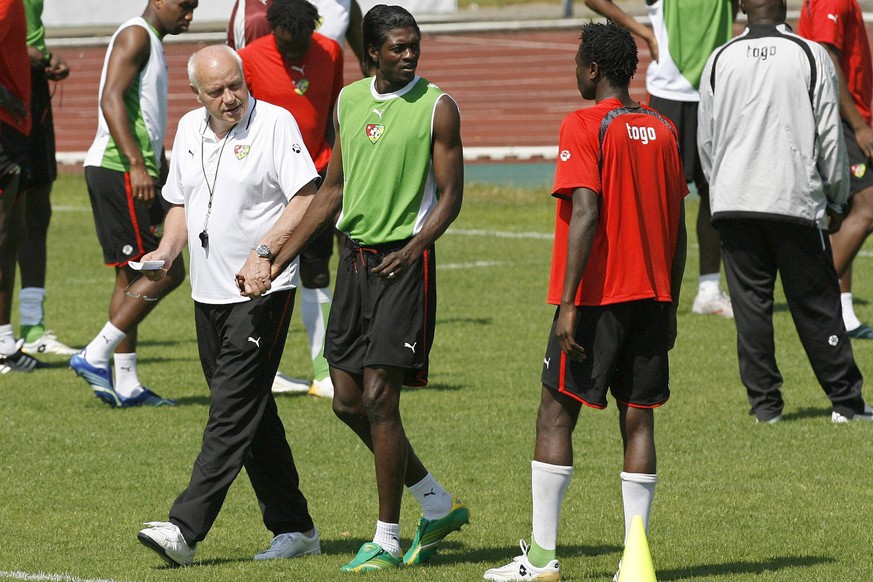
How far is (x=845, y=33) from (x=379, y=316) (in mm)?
5292

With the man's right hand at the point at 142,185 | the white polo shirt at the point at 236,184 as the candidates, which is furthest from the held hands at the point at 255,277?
the man's right hand at the point at 142,185

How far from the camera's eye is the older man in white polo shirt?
5.97 m

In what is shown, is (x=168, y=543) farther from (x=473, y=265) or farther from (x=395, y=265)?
(x=473, y=265)

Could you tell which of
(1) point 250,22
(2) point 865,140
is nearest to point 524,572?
(2) point 865,140

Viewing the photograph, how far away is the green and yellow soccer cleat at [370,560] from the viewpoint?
5.79 meters

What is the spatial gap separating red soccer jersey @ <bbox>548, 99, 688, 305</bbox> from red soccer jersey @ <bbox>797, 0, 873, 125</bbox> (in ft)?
15.2

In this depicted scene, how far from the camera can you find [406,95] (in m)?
6.04

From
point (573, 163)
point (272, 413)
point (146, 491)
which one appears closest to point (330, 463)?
point (146, 491)

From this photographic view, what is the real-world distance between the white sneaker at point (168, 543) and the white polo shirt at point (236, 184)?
905 mm

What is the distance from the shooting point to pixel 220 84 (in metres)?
5.99

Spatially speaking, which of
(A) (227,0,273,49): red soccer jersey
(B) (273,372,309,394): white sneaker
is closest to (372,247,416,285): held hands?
(B) (273,372,309,394): white sneaker

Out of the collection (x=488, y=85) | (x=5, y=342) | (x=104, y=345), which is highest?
(x=104, y=345)

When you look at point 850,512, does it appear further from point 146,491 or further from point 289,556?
point 146,491

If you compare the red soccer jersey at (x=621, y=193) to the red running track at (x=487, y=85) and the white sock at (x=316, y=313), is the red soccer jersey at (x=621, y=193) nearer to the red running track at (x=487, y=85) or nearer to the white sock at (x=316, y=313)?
the white sock at (x=316, y=313)
